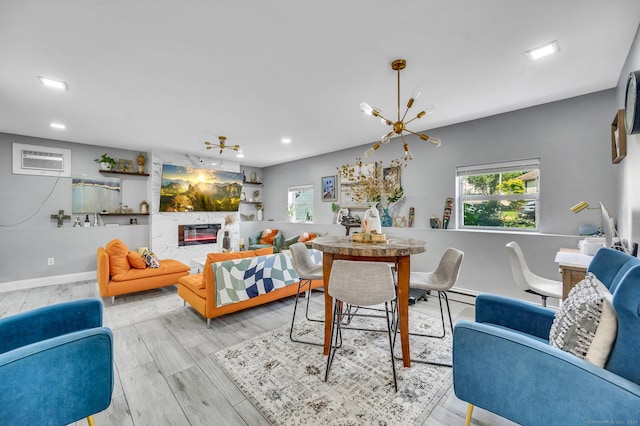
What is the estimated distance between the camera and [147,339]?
2.60 m

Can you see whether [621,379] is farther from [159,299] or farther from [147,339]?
[159,299]

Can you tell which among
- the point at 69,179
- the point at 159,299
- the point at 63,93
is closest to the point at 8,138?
the point at 69,179

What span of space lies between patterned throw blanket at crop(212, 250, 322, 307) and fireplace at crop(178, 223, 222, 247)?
359cm

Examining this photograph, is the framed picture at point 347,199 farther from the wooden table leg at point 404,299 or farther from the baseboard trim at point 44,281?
the baseboard trim at point 44,281

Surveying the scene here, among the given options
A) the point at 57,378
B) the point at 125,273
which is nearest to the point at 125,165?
the point at 125,273

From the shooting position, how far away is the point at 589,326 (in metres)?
1.05

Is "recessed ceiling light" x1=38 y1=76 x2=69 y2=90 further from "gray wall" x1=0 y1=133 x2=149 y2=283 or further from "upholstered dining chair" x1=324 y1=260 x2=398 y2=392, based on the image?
"upholstered dining chair" x1=324 y1=260 x2=398 y2=392

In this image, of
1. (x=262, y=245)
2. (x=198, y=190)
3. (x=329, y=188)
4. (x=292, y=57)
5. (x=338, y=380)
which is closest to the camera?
(x=338, y=380)

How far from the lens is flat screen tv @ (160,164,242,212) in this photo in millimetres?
5672


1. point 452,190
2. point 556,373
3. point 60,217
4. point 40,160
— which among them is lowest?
point 556,373

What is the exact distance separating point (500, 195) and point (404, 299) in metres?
2.66

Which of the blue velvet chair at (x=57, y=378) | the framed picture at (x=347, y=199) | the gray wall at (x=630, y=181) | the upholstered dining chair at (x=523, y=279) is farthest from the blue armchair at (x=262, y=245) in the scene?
the gray wall at (x=630, y=181)

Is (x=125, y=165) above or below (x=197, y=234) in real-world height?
above

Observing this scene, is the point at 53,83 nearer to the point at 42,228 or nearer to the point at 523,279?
the point at 42,228
